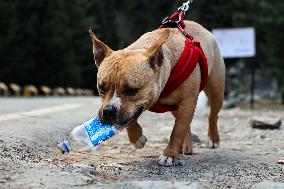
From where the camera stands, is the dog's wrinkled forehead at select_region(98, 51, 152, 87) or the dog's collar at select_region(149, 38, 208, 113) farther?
the dog's collar at select_region(149, 38, 208, 113)

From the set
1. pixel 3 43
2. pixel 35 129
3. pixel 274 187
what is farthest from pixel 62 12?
pixel 274 187

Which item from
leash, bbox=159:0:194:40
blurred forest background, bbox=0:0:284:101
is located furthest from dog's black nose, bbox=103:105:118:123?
blurred forest background, bbox=0:0:284:101

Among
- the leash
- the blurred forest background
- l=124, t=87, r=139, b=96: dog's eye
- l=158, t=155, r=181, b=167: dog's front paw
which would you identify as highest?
the leash

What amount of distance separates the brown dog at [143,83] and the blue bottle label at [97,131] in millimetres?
180

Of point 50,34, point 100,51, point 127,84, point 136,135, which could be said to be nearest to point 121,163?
point 136,135

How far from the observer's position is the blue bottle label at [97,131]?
4.68 metres

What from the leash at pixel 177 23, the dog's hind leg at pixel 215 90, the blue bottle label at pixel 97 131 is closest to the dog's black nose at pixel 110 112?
the blue bottle label at pixel 97 131

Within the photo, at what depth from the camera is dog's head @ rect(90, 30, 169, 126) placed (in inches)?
170

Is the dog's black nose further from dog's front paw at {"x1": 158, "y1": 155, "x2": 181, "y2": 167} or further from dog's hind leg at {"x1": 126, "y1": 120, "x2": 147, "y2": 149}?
dog's hind leg at {"x1": 126, "y1": 120, "x2": 147, "y2": 149}

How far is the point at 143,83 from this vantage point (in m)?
4.45

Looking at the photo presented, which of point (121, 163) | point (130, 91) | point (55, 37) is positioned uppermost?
point (130, 91)

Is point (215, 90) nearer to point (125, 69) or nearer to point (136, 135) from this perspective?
point (136, 135)

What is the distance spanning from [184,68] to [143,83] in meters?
0.68

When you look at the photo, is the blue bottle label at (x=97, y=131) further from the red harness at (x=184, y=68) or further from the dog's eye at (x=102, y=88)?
the red harness at (x=184, y=68)
